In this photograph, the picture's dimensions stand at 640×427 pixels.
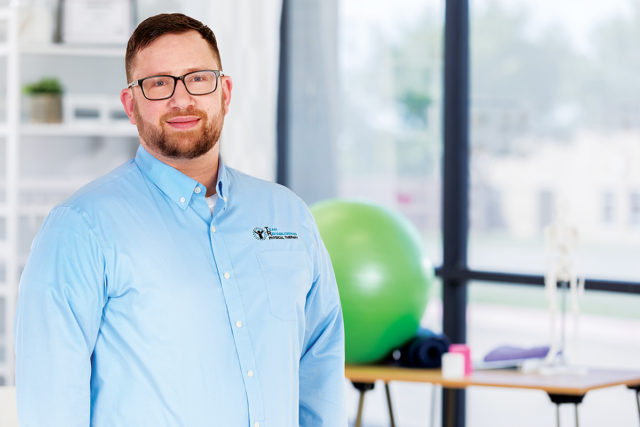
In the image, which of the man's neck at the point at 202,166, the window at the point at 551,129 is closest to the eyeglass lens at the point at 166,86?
the man's neck at the point at 202,166

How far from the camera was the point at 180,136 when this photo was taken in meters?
1.61

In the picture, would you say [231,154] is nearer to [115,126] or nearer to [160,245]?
[115,126]

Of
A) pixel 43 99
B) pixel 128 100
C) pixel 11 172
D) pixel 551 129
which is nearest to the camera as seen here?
pixel 128 100

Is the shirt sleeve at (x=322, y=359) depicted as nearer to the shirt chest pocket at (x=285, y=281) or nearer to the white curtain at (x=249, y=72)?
the shirt chest pocket at (x=285, y=281)

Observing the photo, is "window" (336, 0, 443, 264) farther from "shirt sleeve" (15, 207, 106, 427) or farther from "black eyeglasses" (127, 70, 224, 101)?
"shirt sleeve" (15, 207, 106, 427)

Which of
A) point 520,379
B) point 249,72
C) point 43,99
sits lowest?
point 520,379

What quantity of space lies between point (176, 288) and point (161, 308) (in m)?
0.05

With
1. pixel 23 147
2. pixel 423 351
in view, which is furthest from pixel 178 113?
pixel 23 147

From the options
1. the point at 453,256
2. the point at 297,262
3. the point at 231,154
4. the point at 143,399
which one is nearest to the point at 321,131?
the point at 231,154

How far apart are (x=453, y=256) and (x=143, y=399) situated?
240cm

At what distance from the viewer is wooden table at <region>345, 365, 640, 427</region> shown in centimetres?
275

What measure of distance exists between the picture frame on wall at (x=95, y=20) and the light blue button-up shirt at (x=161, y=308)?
8.57 ft

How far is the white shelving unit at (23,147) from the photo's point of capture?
387 centimetres

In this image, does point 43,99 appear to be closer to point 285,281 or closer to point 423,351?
point 423,351
